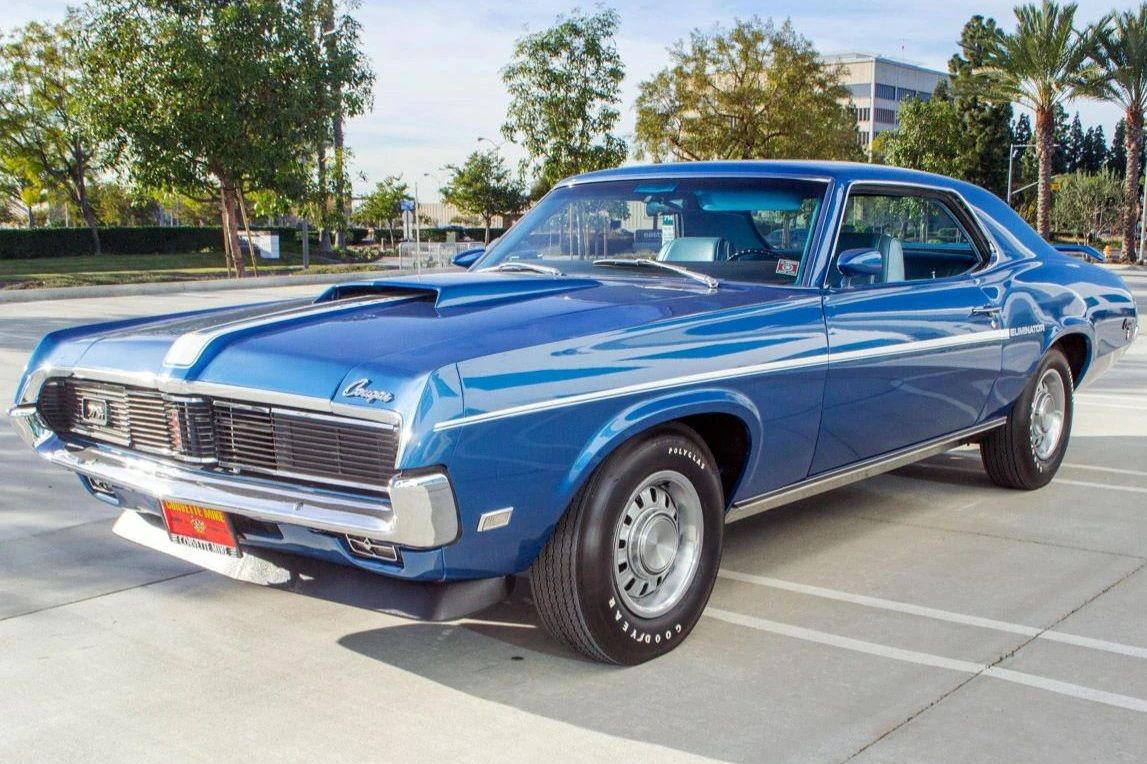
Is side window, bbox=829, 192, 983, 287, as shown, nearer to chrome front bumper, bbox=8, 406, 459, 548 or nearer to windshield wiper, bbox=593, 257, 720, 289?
windshield wiper, bbox=593, 257, 720, 289

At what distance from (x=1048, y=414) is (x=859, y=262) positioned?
2294 mm

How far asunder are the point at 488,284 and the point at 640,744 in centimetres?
170

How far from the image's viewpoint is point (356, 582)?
10.8 ft

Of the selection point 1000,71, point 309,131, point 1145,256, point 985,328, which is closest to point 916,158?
point 1145,256

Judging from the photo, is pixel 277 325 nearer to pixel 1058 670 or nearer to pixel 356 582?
pixel 356 582

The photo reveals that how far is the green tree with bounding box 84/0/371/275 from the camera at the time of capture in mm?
23016

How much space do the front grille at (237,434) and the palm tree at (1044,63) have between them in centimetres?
3729

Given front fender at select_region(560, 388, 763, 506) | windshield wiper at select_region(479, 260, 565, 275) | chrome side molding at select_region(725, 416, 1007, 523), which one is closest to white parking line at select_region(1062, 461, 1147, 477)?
chrome side molding at select_region(725, 416, 1007, 523)

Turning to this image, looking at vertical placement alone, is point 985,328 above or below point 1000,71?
below

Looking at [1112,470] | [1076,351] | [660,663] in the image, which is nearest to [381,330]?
[660,663]

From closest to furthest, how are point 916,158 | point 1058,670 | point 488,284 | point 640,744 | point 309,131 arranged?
point 640,744, point 1058,670, point 488,284, point 309,131, point 916,158

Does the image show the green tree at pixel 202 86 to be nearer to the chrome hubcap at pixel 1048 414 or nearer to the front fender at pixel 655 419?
the chrome hubcap at pixel 1048 414

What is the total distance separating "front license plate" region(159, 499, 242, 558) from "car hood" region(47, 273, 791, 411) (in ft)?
1.28

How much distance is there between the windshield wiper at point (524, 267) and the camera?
4746mm
